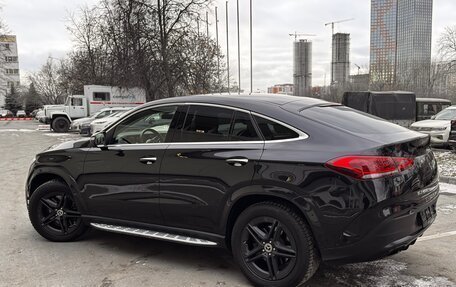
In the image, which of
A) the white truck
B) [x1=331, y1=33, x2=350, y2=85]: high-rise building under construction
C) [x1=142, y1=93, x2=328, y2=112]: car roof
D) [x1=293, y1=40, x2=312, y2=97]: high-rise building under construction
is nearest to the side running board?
[x1=142, y1=93, x2=328, y2=112]: car roof

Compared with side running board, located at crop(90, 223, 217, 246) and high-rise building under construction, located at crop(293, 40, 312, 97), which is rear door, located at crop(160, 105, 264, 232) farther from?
high-rise building under construction, located at crop(293, 40, 312, 97)

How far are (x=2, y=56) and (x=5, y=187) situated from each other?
31.6 m

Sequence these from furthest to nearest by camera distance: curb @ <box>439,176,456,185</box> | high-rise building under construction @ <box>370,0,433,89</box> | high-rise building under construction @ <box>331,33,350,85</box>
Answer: high-rise building under construction @ <box>331,33,350,85</box>, high-rise building under construction @ <box>370,0,433,89</box>, curb @ <box>439,176,456,185</box>

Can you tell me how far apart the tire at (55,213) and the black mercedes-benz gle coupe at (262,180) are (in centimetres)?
22

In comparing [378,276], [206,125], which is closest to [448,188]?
Result: [378,276]

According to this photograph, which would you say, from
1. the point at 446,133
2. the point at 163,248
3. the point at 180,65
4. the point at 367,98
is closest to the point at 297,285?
the point at 163,248

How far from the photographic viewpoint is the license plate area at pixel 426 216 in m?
3.50

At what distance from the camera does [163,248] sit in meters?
4.78

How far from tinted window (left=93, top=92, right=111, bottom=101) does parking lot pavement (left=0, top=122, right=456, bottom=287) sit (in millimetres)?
27332

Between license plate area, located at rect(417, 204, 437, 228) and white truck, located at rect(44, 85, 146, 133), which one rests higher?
white truck, located at rect(44, 85, 146, 133)

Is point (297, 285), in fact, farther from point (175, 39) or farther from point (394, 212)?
point (175, 39)

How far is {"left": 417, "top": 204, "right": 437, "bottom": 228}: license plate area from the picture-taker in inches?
138

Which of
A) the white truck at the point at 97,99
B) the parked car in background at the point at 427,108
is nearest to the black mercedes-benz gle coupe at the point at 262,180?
the parked car in background at the point at 427,108

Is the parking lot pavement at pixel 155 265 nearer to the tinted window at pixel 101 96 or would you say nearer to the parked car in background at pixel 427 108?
the parked car in background at pixel 427 108
